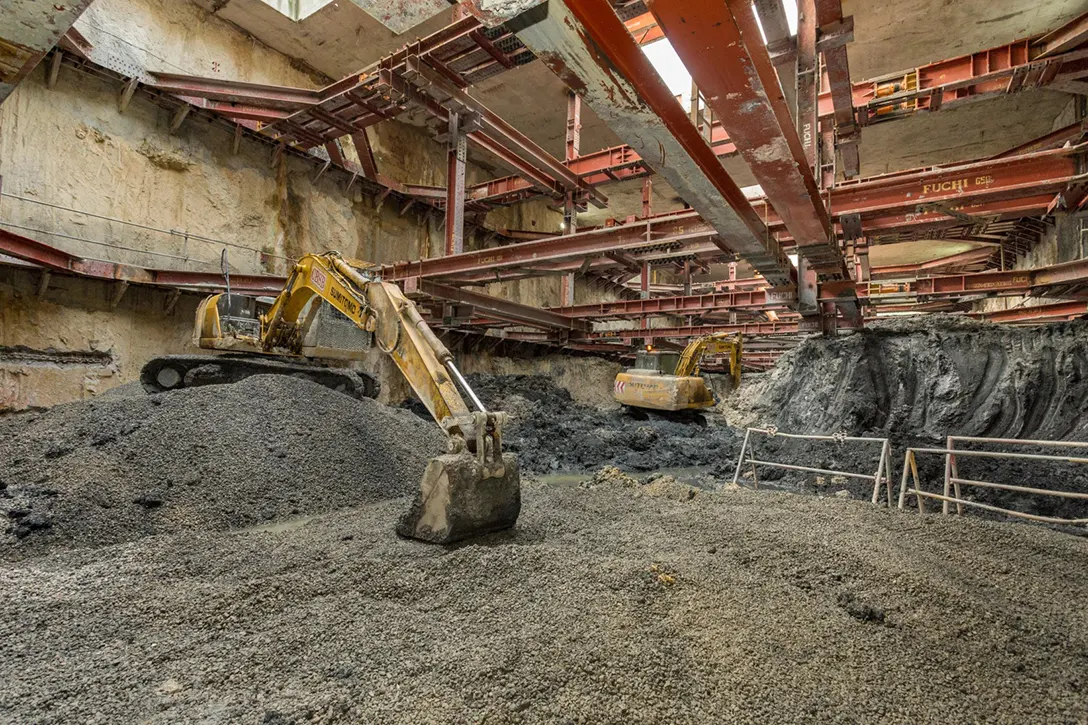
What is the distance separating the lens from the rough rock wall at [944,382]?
704 cm

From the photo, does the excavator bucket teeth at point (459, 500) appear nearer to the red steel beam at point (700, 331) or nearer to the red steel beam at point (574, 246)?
the red steel beam at point (574, 246)

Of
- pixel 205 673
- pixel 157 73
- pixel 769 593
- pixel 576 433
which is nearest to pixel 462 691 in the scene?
pixel 205 673

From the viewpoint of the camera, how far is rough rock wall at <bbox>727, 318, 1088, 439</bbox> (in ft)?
23.1

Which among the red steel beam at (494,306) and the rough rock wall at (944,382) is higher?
the red steel beam at (494,306)

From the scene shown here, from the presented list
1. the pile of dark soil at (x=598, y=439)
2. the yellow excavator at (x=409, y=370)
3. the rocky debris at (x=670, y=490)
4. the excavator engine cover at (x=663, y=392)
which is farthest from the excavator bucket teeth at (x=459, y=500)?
the excavator engine cover at (x=663, y=392)

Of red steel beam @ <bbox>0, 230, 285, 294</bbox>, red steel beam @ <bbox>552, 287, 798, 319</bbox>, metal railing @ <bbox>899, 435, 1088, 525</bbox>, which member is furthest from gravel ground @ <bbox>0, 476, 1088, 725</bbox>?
red steel beam @ <bbox>0, 230, 285, 294</bbox>

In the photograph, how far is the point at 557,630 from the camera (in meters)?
2.29

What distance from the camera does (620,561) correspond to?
123 inches

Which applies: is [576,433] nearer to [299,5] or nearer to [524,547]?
[524,547]

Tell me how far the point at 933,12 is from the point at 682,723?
1333 cm

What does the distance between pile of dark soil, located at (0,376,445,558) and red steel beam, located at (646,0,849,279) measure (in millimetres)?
4771

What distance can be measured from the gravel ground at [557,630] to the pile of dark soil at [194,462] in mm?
560

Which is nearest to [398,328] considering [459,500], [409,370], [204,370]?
[409,370]

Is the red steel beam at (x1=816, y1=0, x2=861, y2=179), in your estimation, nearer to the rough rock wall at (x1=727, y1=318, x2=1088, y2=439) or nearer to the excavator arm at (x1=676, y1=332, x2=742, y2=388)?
the rough rock wall at (x1=727, y1=318, x2=1088, y2=439)
